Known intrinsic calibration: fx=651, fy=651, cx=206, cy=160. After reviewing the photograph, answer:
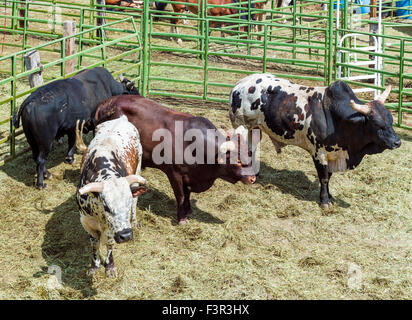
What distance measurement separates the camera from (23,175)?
8391mm

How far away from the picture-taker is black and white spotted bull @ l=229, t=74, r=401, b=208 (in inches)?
304

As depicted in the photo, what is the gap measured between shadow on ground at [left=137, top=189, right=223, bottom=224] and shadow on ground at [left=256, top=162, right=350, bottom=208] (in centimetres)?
120

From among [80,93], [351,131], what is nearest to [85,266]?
[80,93]

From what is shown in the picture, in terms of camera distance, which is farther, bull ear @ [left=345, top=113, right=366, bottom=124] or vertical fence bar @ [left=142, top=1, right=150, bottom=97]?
vertical fence bar @ [left=142, top=1, right=150, bottom=97]

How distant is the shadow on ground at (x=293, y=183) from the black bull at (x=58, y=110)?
2.46m

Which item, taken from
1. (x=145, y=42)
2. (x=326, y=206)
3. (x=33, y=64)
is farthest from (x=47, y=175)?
(x=145, y=42)

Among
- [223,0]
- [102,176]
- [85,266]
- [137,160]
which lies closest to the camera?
[102,176]

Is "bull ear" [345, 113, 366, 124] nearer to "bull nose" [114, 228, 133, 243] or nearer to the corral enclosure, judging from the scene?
the corral enclosure

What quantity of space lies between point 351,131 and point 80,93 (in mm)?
3517

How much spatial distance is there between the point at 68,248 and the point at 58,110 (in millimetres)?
2085

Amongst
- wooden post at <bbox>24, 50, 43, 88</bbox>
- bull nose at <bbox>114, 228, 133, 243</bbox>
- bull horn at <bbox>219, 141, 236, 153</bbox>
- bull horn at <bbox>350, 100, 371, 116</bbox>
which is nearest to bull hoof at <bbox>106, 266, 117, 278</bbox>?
bull nose at <bbox>114, 228, 133, 243</bbox>

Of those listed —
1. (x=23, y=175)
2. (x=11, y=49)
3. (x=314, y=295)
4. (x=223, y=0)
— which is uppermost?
(x=223, y=0)

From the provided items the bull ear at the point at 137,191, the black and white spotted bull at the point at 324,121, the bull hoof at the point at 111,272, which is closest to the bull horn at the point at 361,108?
the black and white spotted bull at the point at 324,121

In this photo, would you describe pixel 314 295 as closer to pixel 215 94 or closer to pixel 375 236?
pixel 375 236
